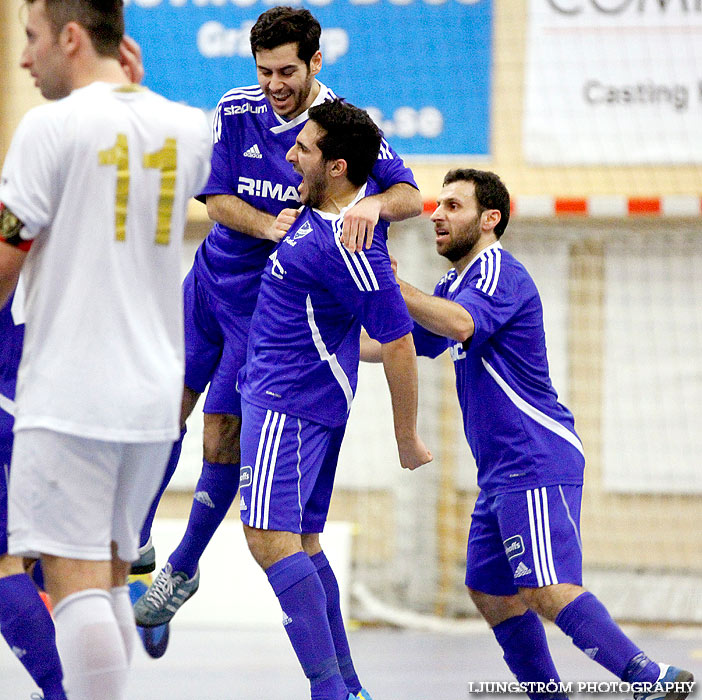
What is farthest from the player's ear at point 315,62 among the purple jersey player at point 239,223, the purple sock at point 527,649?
the purple sock at point 527,649

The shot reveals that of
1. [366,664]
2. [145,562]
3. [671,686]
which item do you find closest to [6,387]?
[145,562]

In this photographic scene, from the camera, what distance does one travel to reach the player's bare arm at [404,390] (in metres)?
3.47

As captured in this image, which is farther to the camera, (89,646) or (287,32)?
(287,32)

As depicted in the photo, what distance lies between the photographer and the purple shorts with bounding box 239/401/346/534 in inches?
137

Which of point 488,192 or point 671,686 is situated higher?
point 488,192

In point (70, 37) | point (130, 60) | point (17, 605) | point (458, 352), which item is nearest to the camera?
point (70, 37)

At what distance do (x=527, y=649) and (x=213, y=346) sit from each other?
5.09ft

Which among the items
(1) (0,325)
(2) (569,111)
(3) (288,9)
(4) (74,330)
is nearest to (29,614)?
(1) (0,325)

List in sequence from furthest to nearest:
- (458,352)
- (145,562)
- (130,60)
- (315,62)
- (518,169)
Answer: (518,169), (145,562), (458,352), (315,62), (130,60)

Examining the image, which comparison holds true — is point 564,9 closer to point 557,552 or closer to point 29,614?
point 557,552

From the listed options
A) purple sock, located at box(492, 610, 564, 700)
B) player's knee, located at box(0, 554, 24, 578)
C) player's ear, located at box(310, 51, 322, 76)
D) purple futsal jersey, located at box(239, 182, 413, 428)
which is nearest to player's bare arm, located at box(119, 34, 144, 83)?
purple futsal jersey, located at box(239, 182, 413, 428)

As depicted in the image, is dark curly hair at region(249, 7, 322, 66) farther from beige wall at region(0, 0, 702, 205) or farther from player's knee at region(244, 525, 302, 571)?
beige wall at region(0, 0, 702, 205)

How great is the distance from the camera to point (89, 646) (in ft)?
7.89

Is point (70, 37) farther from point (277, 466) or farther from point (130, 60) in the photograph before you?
point (277, 466)
